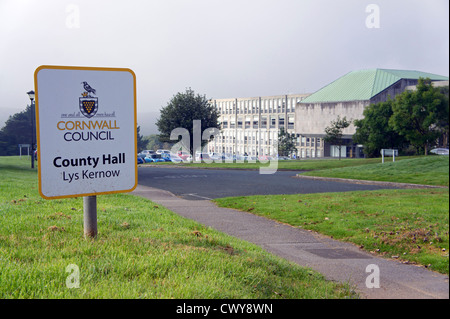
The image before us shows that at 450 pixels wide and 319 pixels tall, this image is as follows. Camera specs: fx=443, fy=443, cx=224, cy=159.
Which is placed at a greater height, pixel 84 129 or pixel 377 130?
pixel 377 130

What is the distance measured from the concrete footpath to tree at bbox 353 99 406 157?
31689 mm

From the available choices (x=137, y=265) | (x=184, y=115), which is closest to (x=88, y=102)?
(x=137, y=265)

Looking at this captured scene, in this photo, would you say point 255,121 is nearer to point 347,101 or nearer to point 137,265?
point 347,101

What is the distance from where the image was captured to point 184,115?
48.3m

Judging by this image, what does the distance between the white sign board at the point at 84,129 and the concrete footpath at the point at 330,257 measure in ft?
10.1

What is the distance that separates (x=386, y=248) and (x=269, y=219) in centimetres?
378

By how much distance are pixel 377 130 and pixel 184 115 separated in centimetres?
1999

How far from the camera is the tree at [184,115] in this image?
157 feet

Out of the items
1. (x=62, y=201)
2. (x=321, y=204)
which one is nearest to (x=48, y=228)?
(x=62, y=201)

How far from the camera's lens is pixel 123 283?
4.20 metres

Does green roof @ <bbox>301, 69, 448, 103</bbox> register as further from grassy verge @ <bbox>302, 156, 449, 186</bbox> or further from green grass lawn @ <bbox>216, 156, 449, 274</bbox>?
green grass lawn @ <bbox>216, 156, 449, 274</bbox>

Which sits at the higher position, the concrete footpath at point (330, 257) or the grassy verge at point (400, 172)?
the grassy verge at point (400, 172)

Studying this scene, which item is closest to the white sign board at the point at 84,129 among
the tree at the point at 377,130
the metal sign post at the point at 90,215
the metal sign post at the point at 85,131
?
the metal sign post at the point at 85,131

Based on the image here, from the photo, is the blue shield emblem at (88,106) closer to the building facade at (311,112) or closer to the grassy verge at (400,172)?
the grassy verge at (400,172)
